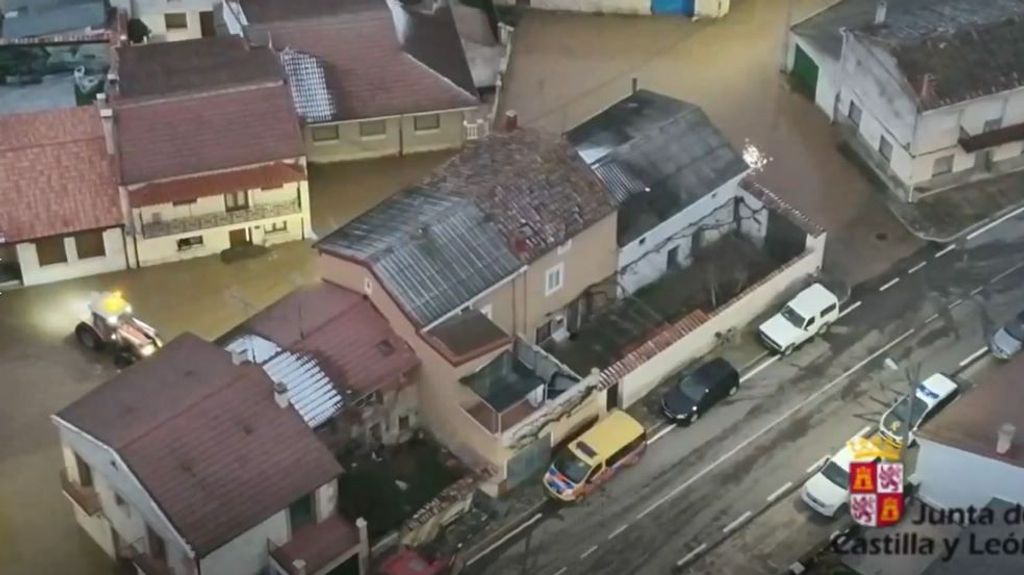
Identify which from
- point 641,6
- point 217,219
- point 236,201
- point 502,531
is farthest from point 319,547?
point 641,6

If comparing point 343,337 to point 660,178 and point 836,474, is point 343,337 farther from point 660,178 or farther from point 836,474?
point 836,474

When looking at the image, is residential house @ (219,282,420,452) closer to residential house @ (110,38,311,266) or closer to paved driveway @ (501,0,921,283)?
residential house @ (110,38,311,266)

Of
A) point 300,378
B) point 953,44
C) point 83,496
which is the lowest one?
point 83,496

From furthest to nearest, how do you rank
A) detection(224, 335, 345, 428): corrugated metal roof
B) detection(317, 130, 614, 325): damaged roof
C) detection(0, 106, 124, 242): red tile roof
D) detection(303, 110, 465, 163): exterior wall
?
detection(303, 110, 465, 163): exterior wall, detection(0, 106, 124, 242): red tile roof, detection(317, 130, 614, 325): damaged roof, detection(224, 335, 345, 428): corrugated metal roof

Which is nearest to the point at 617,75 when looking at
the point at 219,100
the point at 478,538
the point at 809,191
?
the point at 809,191

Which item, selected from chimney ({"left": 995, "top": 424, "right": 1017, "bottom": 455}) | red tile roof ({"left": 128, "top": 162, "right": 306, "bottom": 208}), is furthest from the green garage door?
chimney ({"left": 995, "top": 424, "right": 1017, "bottom": 455})

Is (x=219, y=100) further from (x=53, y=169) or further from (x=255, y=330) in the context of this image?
(x=255, y=330)

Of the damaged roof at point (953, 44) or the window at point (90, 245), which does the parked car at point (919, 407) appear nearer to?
the damaged roof at point (953, 44)
